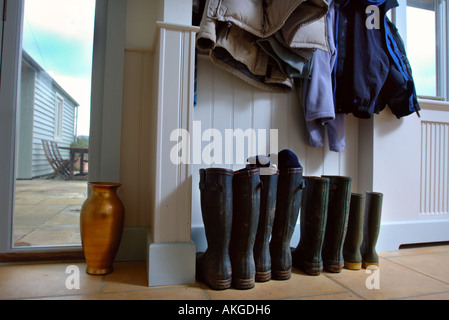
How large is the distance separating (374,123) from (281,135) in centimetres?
57

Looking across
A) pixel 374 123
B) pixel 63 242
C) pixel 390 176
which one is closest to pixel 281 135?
pixel 374 123

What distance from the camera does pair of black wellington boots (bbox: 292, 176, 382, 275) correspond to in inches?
48.0

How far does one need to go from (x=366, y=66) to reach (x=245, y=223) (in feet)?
3.40

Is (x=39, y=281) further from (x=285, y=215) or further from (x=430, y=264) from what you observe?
(x=430, y=264)

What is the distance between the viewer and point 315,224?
1.22 m

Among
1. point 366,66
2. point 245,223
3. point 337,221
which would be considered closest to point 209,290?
point 245,223

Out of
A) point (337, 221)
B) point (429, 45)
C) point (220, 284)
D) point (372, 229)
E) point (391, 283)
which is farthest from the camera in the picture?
point (429, 45)

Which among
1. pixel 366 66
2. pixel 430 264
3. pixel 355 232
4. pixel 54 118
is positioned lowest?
pixel 430 264

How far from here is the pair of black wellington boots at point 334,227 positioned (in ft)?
4.00

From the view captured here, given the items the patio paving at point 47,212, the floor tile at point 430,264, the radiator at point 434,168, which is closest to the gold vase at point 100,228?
the patio paving at point 47,212

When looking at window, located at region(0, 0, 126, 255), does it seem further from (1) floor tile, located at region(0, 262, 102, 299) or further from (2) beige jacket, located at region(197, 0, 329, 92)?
(2) beige jacket, located at region(197, 0, 329, 92)

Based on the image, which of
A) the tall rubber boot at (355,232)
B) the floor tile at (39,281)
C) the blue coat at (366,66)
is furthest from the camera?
the blue coat at (366,66)

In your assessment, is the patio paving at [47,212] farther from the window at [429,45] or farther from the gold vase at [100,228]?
the window at [429,45]

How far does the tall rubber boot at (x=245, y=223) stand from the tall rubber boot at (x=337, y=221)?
1.35 feet
